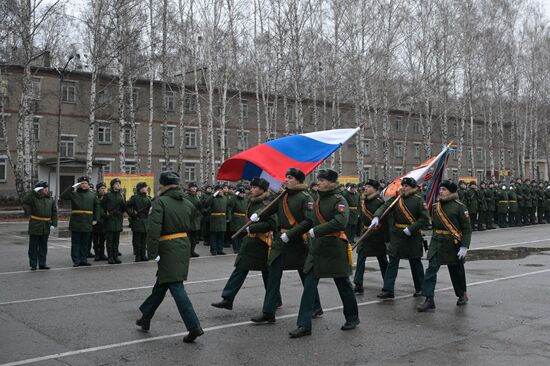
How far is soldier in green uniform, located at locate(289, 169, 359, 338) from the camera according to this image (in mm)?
7016

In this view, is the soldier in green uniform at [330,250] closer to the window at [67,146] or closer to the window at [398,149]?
the window at [67,146]

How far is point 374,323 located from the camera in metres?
7.54

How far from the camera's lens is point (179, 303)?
262 inches

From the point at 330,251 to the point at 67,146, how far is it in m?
40.3

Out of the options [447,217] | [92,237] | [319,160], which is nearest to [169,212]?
[319,160]

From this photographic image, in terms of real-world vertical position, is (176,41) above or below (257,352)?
above

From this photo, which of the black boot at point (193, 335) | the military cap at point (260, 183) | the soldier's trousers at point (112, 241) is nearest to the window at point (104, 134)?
the soldier's trousers at point (112, 241)

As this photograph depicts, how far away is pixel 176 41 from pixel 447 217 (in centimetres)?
2970

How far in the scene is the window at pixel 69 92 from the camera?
4347 centimetres

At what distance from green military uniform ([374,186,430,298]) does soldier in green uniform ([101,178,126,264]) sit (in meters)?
7.04

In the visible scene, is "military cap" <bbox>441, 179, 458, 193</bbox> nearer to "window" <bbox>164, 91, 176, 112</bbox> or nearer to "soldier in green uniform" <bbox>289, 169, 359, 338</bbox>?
"soldier in green uniform" <bbox>289, 169, 359, 338</bbox>

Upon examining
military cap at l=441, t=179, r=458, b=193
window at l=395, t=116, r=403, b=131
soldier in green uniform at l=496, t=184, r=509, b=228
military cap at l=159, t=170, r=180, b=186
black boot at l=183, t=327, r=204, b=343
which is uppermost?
window at l=395, t=116, r=403, b=131

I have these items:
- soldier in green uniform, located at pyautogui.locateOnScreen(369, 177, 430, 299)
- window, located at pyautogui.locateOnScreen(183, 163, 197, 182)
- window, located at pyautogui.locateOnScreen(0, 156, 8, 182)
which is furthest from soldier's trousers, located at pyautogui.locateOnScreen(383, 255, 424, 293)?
window, located at pyautogui.locateOnScreen(183, 163, 197, 182)

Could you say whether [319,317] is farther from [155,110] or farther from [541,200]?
[155,110]
